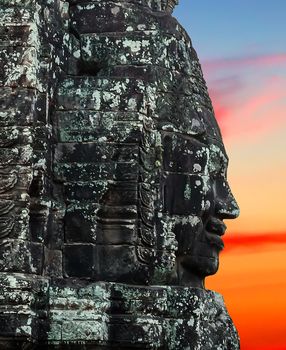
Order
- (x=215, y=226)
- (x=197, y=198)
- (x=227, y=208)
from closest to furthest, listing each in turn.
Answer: (x=197, y=198), (x=215, y=226), (x=227, y=208)

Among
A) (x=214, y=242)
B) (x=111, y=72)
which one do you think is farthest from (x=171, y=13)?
(x=214, y=242)

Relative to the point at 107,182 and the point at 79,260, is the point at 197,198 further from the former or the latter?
the point at 79,260

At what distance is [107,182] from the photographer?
17.1 metres

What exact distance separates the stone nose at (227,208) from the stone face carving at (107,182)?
0.02 meters

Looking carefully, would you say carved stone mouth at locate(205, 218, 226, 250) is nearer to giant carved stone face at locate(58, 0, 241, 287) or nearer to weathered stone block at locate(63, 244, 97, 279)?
giant carved stone face at locate(58, 0, 241, 287)

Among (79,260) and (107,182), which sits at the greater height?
(107,182)

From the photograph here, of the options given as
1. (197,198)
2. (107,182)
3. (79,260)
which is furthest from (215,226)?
(79,260)

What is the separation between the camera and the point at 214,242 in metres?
18.4

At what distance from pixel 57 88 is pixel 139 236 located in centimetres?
211

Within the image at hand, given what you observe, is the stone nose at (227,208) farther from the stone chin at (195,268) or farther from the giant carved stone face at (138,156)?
the stone chin at (195,268)

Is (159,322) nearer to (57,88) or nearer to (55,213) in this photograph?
(55,213)

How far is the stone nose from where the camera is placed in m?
18.4

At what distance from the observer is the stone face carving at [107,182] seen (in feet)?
54.2

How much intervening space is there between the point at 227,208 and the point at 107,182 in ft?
6.95
